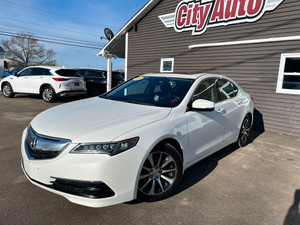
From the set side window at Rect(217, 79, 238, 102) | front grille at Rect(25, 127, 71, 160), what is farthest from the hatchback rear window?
front grille at Rect(25, 127, 71, 160)

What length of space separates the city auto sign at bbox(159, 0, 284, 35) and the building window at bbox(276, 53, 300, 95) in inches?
59.2

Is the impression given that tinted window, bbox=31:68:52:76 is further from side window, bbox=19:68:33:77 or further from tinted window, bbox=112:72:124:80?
tinted window, bbox=112:72:124:80

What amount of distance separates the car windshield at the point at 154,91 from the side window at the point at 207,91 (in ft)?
0.51

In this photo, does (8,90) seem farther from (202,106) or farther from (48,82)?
(202,106)

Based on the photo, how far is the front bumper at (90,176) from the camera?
1.98 m

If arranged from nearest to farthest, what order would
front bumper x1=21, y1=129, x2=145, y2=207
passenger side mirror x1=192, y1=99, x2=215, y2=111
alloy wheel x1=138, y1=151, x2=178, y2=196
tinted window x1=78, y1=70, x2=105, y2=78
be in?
front bumper x1=21, y1=129, x2=145, y2=207 → alloy wheel x1=138, y1=151, x2=178, y2=196 → passenger side mirror x1=192, y1=99, x2=215, y2=111 → tinted window x1=78, y1=70, x2=105, y2=78

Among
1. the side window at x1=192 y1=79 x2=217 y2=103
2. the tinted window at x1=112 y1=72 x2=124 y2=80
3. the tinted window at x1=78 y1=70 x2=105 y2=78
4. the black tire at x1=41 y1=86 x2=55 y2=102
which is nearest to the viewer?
the side window at x1=192 y1=79 x2=217 y2=103

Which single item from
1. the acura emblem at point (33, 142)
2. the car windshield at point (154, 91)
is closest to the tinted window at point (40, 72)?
the car windshield at point (154, 91)

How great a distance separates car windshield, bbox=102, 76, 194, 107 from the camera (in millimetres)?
3074

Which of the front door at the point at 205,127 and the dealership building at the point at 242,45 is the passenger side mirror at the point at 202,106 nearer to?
the front door at the point at 205,127

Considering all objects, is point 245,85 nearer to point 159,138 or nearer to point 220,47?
point 220,47

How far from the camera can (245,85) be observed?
6.79 metres

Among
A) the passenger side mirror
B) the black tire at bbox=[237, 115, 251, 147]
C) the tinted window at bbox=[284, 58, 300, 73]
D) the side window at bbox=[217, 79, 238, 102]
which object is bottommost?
the black tire at bbox=[237, 115, 251, 147]

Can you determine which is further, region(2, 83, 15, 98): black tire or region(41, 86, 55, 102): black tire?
region(2, 83, 15, 98): black tire
